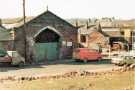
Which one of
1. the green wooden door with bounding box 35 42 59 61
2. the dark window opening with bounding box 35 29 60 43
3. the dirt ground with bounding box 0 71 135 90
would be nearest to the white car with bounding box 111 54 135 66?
the dirt ground with bounding box 0 71 135 90

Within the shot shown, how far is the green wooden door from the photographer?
162ft

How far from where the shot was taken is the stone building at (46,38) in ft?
157

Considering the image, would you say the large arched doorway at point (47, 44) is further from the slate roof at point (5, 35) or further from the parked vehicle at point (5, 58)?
the parked vehicle at point (5, 58)

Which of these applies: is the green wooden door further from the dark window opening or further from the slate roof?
the slate roof

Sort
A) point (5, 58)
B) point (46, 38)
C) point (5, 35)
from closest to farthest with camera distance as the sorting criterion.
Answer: point (5, 58)
point (5, 35)
point (46, 38)

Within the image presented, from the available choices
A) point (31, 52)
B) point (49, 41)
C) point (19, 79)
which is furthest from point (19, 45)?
point (19, 79)

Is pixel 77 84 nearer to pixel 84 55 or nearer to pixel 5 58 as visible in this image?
pixel 5 58

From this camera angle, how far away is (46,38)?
50812 mm

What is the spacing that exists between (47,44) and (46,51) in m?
0.84

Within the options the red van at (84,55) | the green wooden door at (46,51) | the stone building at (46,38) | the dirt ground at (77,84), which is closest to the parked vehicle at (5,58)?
the stone building at (46,38)

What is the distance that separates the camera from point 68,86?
27.0m

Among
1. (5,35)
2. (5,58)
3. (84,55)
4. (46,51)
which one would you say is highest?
(5,35)

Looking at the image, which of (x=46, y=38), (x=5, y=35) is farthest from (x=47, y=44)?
(x=5, y=35)

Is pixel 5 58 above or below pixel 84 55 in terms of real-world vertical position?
below
